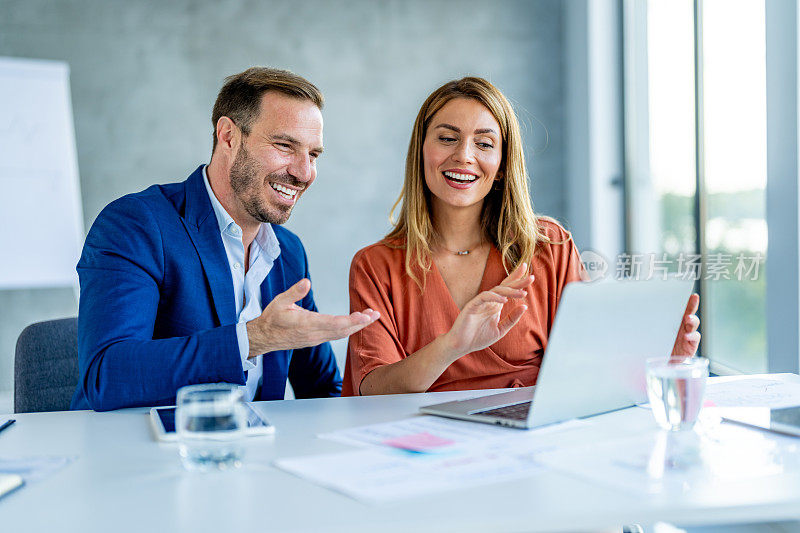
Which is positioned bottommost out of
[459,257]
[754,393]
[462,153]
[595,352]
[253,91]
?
[754,393]

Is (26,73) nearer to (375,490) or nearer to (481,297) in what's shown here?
(481,297)

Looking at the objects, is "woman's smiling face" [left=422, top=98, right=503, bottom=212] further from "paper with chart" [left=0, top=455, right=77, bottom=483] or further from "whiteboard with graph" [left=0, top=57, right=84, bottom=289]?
"whiteboard with graph" [left=0, top=57, right=84, bottom=289]

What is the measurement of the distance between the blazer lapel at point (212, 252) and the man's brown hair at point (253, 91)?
1.03 ft

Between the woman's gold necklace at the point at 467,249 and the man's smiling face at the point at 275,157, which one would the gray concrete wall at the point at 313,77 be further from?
the woman's gold necklace at the point at 467,249

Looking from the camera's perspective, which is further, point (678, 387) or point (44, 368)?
point (44, 368)

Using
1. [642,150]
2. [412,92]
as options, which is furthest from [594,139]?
[412,92]

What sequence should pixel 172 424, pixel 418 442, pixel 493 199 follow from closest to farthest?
pixel 418 442 < pixel 172 424 < pixel 493 199

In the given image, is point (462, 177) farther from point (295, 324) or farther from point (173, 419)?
point (173, 419)

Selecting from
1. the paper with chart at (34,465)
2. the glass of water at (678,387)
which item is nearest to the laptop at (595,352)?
the glass of water at (678,387)

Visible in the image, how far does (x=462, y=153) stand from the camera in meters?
2.07

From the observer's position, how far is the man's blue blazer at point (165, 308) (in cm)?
146

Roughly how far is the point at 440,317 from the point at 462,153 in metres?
0.45

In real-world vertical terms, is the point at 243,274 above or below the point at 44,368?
above

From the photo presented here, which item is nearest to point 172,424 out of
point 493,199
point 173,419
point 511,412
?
point 173,419
